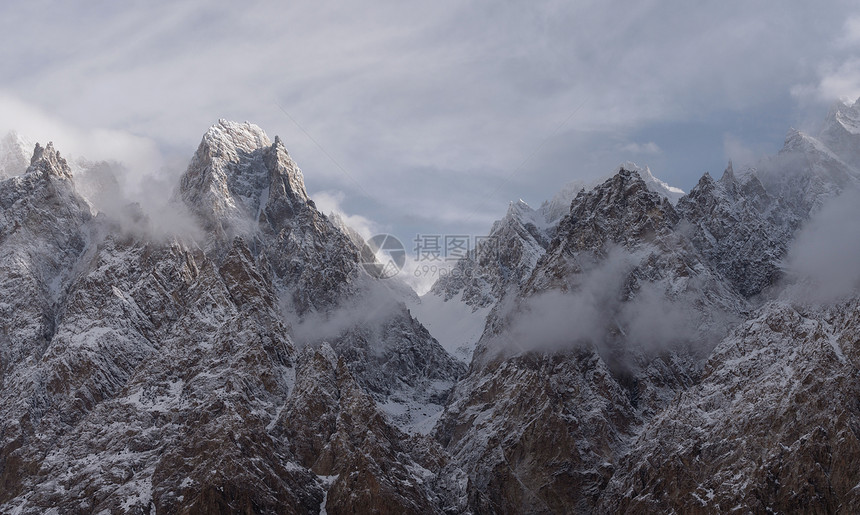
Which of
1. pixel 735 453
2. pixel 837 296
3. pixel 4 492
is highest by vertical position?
pixel 837 296

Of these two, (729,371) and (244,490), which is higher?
(729,371)

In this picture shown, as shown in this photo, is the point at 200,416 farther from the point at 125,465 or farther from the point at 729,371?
the point at 729,371

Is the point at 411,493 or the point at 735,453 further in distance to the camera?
the point at 411,493

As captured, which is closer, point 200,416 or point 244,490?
point 244,490

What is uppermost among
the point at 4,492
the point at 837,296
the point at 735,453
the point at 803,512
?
the point at 837,296

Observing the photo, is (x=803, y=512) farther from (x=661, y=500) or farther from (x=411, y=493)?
(x=411, y=493)

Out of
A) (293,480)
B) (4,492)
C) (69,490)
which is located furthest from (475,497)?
(4,492)

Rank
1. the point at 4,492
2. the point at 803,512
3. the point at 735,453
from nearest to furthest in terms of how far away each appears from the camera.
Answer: the point at 803,512 < the point at 735,453 < the point at 4,492

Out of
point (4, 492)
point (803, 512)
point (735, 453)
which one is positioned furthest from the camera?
point (4, 492)

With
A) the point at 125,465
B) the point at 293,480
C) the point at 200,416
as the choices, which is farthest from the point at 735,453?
the point at 125,465
